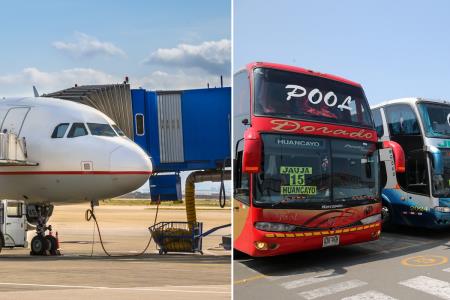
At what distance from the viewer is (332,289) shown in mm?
6707

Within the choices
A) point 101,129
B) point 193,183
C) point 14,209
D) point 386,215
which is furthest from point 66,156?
point 386,215

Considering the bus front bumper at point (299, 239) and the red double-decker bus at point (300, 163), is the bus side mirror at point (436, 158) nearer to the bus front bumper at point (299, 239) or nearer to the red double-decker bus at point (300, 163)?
the red double-decker bus at point (300, 163)

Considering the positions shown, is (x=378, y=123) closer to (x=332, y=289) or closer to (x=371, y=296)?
(x=332, y=289)

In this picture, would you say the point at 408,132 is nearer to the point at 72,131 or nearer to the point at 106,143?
the point at 106,143

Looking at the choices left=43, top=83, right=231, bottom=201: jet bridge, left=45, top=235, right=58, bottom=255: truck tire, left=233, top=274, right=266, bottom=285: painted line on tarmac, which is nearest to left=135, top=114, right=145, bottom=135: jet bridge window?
left=43, top=83, right=231, bottom=201: jet bridge

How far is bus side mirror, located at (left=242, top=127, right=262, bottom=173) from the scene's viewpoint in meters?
6.53

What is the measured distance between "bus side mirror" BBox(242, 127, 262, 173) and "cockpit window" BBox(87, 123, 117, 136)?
7.98 meters

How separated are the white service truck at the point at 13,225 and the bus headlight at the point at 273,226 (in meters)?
12.8

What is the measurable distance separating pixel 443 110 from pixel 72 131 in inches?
379

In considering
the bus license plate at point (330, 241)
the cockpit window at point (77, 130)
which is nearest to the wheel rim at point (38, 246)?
the cockpit window at point (77, 130)

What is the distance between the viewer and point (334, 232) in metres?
7.88

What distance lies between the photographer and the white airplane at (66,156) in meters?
13.4

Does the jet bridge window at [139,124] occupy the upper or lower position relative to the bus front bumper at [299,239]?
upper

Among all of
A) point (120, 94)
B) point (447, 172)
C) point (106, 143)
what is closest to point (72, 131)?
point (106, 143)
